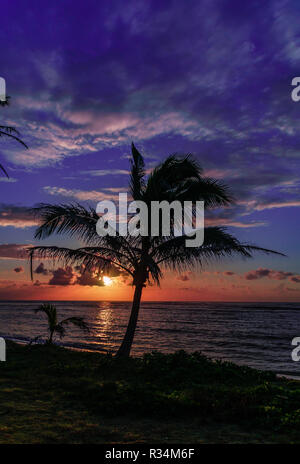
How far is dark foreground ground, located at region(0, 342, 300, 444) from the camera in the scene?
205 inches

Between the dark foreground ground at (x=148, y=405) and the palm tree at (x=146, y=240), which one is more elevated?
the palm tree at (x=146, y=240)

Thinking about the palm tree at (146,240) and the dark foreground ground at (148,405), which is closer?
the dark foreground ground at (148,405)

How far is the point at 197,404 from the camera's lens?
648cm

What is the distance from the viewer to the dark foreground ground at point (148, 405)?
17.1 feet

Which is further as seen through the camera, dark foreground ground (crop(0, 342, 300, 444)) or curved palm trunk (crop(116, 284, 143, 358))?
curved palm trunk (crop(116, 284, 143, 358))

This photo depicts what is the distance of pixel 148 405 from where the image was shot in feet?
21.4

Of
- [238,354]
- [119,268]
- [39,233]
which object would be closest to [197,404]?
[119,268]

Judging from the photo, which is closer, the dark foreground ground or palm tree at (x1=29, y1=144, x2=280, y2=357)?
the dark foreground ground

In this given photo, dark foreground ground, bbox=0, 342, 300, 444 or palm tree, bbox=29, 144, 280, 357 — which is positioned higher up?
palm tree, bbox=29, 144, 280, 357

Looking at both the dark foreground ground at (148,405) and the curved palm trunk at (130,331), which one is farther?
the curved palm trunk at (130,331)
